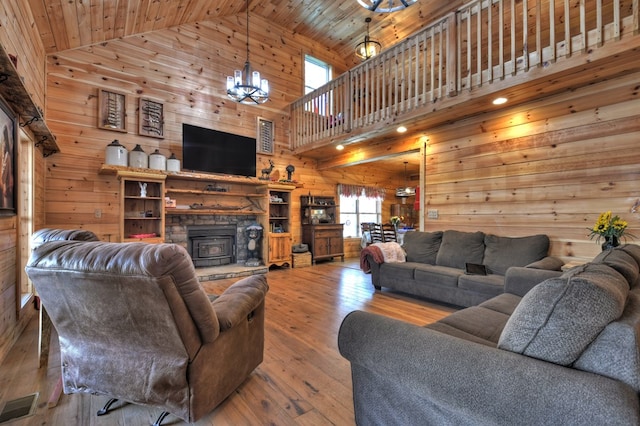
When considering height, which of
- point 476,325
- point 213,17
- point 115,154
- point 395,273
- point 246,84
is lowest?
point 395,273

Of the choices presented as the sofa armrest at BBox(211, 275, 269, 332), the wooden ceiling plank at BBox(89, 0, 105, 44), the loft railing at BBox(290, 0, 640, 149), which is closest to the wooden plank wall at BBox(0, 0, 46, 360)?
the wooden ceiling plank at BBox(89, 0, 105, 44)

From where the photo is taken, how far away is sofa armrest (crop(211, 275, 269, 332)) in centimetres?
163

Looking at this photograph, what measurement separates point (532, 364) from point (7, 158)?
354 centimetres

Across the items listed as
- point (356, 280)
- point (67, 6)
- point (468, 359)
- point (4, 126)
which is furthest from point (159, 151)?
point (468, 359)

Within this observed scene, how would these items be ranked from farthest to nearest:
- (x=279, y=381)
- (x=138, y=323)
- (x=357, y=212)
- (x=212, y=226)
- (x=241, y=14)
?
1. (x=357, y=212)
2. (x=241, y=14)
3. (x=212, y=226)
4. (x=279, y=381)
5. (x=138, y=323)

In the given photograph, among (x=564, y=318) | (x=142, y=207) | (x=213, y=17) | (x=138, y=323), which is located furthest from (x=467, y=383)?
(x=213, y=17)

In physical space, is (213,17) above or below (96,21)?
above

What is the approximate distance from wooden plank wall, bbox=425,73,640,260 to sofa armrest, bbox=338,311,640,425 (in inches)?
135

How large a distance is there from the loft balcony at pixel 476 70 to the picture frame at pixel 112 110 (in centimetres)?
325

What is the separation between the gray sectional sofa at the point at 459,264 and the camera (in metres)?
3.31

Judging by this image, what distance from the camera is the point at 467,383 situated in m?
0.94

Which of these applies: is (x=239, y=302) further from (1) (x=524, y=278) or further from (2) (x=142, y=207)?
(2) (x=142, y=207)

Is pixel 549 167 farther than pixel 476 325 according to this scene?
Yes

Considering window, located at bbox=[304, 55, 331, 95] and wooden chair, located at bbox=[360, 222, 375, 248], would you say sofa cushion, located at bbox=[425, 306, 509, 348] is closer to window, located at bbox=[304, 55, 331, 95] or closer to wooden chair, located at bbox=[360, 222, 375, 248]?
wooden chair, located at bbox=[360, 222, 375, 248]
